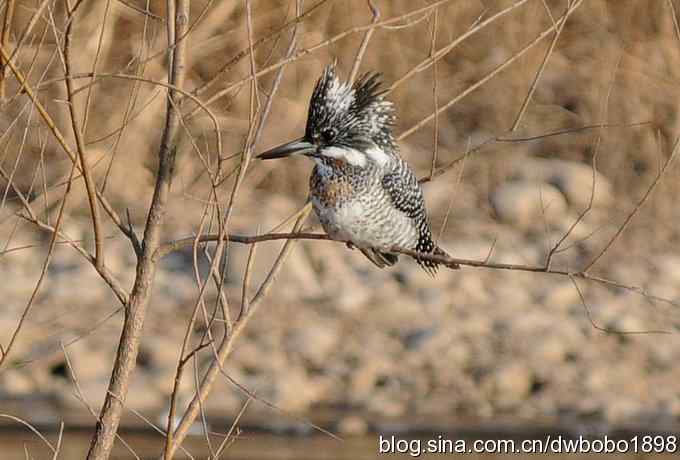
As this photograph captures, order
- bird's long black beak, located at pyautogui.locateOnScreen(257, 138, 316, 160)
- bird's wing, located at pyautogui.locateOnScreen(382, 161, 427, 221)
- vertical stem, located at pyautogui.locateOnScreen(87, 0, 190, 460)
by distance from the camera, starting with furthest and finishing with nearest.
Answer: bird's wing, located at pyautogui.locateOnScreen(382, 161, 427, 221)
bird's long black beak, located at pyautogui.locateOnScreen(257, 138, 316, 160)
vertical stem, located at pyautogui.locateOnScreen(87, 0, 190, 460)

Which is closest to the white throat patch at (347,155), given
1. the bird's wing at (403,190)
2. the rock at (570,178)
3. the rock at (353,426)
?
the bird's wing at (403,190)

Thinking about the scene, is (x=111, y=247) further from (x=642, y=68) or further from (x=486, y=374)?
(x=642, y=68)

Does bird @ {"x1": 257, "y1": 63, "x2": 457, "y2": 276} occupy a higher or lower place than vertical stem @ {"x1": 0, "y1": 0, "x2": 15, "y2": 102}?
higher

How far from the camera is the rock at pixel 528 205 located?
→ 31.8 feet

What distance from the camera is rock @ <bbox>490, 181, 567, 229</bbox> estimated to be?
9688 millimetres

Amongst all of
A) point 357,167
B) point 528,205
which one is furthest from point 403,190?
point 528,205

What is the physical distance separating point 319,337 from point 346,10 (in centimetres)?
233

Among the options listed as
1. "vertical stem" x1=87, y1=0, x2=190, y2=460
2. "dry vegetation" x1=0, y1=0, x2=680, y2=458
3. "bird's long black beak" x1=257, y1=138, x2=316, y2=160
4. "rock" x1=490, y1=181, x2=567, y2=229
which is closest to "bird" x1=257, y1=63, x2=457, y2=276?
"bird's long black beak" x1=257, y1=138, x2=316, y2=160

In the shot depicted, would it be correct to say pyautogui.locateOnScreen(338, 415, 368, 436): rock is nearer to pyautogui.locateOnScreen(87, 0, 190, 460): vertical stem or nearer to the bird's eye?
the bird's eye

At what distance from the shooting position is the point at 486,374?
25.7 ft

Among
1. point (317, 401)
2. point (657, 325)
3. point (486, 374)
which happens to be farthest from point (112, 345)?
point (657, 325)

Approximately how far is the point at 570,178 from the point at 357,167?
5668mm

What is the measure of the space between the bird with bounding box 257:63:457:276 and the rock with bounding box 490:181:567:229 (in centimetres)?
517

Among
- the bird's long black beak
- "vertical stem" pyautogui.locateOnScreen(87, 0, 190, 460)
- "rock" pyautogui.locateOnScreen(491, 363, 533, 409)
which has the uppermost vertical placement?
"rock" pyautogui.locateOnScreen(491, 363, 533, 409)
